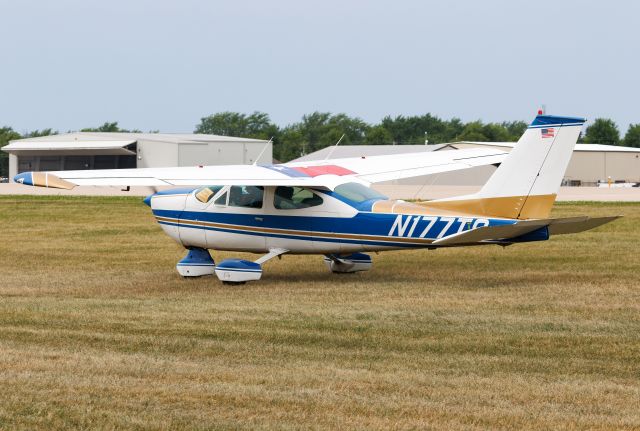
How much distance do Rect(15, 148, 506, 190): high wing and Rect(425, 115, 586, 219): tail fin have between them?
7.83 ft

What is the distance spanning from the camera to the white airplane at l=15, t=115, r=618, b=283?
1380cm

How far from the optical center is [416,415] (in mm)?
7000

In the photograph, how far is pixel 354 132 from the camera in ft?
373

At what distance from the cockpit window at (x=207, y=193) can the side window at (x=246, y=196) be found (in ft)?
0.89

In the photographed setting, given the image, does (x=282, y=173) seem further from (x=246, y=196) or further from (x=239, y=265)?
(x=239, y=265)

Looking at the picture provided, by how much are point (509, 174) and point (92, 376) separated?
7.45 meters

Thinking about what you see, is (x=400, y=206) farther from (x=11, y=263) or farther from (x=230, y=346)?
(x=11, y=263)

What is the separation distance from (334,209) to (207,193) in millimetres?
2110

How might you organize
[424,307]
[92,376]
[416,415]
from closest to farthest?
1. [416,415]
2. [92,376]
3. [424,307]

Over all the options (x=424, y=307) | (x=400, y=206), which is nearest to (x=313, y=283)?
(x=400, y=206)

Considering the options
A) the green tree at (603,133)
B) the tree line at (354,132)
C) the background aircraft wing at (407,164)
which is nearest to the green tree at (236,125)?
the tree line at (354,132)

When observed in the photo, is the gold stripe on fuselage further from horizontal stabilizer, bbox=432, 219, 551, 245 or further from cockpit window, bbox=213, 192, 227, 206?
cockpit window, bbox=213, 192, 227, 206

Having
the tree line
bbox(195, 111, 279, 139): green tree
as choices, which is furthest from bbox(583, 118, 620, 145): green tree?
bbox(195, 111, 279, 139): green tree

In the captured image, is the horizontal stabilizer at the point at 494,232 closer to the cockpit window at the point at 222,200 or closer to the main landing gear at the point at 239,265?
the main landing gear at the point at 239,265
